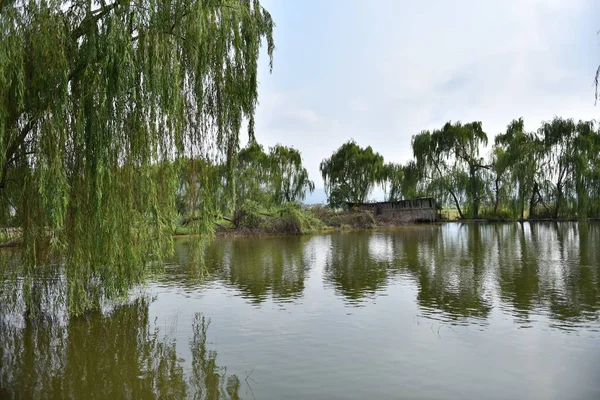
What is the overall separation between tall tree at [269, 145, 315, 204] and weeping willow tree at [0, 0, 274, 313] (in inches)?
1111

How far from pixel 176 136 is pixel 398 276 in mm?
7610

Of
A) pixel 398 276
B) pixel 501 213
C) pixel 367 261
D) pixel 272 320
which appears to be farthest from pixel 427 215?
pixel 272 320

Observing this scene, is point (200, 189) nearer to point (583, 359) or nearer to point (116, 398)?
point (116, 398)

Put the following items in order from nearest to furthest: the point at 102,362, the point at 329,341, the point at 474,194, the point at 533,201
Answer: the point at 102,362 → the point at 329,341 → the point at 533,201 → the point at 474,194

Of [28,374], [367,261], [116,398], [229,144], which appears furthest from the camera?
[367,261]

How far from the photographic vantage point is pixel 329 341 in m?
6.72

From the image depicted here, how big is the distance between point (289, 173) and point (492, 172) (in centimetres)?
1774

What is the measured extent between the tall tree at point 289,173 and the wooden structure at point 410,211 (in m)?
5.66

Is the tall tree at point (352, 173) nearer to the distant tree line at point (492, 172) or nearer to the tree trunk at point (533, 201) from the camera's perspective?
the distant tree line at point (492, 172)

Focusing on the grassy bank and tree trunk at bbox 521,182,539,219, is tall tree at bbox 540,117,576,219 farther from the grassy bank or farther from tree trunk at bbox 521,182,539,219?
the grassy bank

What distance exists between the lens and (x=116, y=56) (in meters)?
5.89

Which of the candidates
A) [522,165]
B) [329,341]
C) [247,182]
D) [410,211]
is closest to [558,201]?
[522,165]

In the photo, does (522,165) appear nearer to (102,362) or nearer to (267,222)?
(267,222)

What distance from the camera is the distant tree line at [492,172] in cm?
3553
